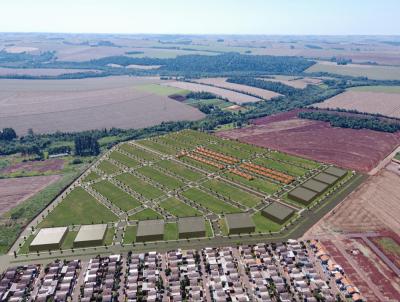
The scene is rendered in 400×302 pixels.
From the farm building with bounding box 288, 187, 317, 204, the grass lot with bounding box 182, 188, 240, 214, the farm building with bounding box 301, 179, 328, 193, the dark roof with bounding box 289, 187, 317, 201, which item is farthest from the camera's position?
the farm building with bounding box 301, 179, 328, 193

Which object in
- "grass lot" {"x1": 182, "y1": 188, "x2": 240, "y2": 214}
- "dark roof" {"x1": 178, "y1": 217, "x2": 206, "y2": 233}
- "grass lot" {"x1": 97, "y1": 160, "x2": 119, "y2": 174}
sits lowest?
"grass lot" {"x1": 97, "y1": 160, "x2": 119, "y2": 174}

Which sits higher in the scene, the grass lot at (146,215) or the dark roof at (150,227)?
the dark roof at (150,227)

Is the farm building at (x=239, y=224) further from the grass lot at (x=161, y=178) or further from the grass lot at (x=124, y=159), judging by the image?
the grass lot at (x=124, y=159)

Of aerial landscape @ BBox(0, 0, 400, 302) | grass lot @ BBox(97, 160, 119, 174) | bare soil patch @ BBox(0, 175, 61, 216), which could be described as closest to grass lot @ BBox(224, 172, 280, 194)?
aerial landscape @ BBox(0, 0, 400, 302)

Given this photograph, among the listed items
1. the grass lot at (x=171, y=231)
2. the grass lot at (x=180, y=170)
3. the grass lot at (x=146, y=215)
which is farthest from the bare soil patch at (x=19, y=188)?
the grass lot at (x=171, y=231)

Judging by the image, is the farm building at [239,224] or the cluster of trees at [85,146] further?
the cluster of trees at [85,146]

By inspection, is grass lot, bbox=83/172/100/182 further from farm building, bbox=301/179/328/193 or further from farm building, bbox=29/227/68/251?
farm building, bbox=301/179/328/193

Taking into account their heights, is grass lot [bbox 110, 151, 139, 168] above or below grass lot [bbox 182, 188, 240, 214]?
below

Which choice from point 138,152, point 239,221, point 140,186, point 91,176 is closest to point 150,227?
point 239,221
